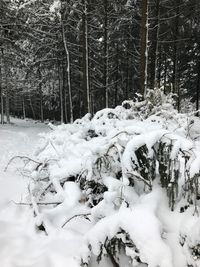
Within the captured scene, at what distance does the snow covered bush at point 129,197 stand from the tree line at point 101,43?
604 centimetres

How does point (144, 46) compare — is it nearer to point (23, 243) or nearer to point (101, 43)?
point (23, 243)

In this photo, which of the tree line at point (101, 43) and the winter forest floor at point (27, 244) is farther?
the tree line at point (101, 43)

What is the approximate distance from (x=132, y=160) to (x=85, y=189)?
1046mm

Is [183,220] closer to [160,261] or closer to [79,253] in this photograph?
[160,261]

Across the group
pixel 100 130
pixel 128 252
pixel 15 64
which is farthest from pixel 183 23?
pixel 128 252

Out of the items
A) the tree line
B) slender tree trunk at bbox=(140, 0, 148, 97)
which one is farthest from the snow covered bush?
slender tree trunk at bbox=(140, 0, 148, 97)

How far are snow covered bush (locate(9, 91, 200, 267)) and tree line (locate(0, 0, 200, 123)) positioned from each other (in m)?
6.04

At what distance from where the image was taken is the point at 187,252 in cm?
312

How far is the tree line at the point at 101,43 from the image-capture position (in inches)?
645

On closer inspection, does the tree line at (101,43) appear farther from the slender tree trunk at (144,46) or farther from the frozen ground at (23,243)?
the frozen ground at (23,243)

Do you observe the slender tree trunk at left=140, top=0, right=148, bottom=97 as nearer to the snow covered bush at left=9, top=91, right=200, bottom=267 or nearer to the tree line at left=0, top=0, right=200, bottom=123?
the tree line at left=0, top=0, right=200, bottom=123

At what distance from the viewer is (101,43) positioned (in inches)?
850

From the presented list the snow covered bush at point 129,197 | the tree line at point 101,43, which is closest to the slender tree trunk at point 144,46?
the tree line at point 101,43

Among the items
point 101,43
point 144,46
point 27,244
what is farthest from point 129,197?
point 101,43
